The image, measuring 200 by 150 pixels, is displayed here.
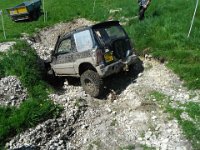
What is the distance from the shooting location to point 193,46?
43.1ft

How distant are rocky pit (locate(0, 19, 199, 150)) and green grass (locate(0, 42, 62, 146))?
283mm

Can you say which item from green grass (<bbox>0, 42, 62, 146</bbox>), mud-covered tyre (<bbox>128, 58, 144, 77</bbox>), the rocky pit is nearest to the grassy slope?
the rocky pit

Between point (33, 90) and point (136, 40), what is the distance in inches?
221

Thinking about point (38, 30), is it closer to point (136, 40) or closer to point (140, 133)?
point (136, 40)

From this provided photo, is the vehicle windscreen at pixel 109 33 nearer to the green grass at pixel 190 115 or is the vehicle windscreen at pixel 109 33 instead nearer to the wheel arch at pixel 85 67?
the wheel arch at pixel 85 67

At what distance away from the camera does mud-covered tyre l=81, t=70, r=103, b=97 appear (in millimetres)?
11375

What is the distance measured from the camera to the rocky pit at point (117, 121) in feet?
29.5

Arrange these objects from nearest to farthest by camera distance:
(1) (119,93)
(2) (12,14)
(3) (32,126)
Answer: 1. (3) (32,126)
2. (1) (119,93)
3. (2) (12,14)

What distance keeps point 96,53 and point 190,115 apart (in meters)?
3.71

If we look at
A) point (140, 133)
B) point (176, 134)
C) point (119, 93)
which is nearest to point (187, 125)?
point (176, 134)

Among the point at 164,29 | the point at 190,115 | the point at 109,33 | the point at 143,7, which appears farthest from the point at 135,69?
the point at 143,7

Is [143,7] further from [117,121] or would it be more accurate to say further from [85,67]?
[117,121]

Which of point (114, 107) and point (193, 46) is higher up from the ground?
point (193, 46)

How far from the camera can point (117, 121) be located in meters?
10.0
